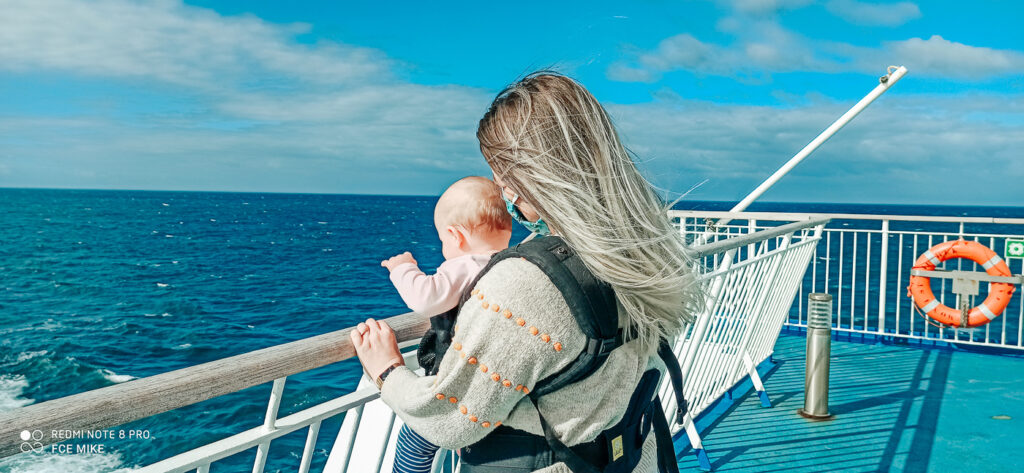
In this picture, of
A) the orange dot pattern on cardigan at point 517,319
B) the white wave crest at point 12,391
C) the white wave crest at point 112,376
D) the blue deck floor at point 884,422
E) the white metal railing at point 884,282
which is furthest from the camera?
the white wave crest at point 112,376

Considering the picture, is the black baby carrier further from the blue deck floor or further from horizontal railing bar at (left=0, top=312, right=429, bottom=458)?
the blue deck floor

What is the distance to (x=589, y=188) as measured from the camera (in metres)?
1.05

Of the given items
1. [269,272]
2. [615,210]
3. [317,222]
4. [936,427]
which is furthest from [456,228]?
[317,222]

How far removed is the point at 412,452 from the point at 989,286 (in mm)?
4962

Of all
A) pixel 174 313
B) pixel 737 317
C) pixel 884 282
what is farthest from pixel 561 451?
pixel 174 313

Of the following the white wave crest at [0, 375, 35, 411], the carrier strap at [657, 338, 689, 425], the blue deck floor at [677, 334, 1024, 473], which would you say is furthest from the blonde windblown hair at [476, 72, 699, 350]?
the white wave crest at [0, 375, 35, 411]

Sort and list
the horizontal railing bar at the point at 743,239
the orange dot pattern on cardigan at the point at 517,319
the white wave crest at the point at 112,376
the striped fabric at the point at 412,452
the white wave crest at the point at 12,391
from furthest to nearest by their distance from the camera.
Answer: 1. the white wave crest at the point at 112,376
2. the white wave crest at the point at 12,391
3. the horizontal railing bar at the point at 743,239
4. the striped fabric at the point at 412,452
5. the orange dot pattern on cardigan at the point at 517,319

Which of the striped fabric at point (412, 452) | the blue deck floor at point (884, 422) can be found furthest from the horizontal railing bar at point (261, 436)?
the blue deck floor at point (884, 422)

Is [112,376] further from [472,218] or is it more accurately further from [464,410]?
[464,410]

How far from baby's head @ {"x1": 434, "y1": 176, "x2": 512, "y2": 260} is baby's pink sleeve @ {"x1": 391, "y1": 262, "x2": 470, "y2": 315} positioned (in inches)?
5.5

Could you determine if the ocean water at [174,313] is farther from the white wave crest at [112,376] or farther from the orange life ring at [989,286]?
the orange life ring at [989,286]

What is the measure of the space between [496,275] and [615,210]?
0.22m

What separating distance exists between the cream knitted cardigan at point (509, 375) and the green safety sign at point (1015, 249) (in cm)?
522

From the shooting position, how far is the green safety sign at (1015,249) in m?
4.96
